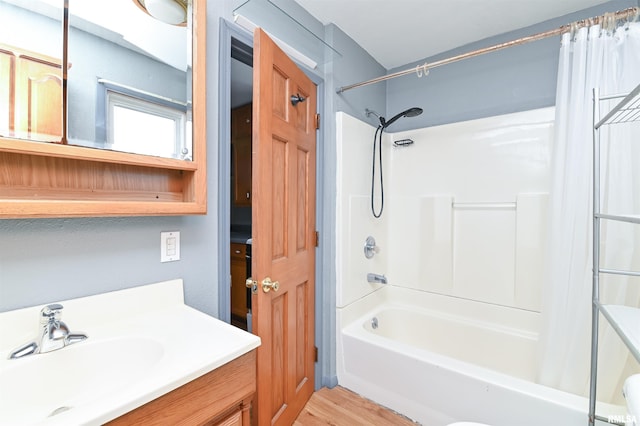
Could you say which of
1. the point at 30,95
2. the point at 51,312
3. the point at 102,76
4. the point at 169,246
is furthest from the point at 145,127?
the point at 51,312

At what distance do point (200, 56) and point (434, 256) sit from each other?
2092mm

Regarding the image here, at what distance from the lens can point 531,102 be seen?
6.56ft

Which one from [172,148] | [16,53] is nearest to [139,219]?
[172,148]

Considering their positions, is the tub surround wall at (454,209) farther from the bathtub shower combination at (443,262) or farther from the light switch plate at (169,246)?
the light switch plate at (169,246)

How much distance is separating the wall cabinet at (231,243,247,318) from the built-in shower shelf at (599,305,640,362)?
2450mm

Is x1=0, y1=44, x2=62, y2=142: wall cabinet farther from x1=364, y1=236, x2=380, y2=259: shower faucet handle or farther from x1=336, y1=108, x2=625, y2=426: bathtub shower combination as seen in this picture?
x1=364, y1=236, x2=380, y2=259: shower faucet handle


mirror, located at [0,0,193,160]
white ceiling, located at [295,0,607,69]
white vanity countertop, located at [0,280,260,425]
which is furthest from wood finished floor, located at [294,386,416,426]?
white ceiling, located at [295,0,607,69]

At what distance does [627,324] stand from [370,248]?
141 centimetres

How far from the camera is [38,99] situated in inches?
32.7

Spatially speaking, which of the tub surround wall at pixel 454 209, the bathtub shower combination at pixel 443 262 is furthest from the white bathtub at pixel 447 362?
the tub surround wall at pixel 454 209

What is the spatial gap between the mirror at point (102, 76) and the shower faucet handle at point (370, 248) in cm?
148

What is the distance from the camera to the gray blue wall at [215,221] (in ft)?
2.81

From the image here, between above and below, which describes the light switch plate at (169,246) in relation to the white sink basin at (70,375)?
above

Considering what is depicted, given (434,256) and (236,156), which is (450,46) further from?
(236,156)
